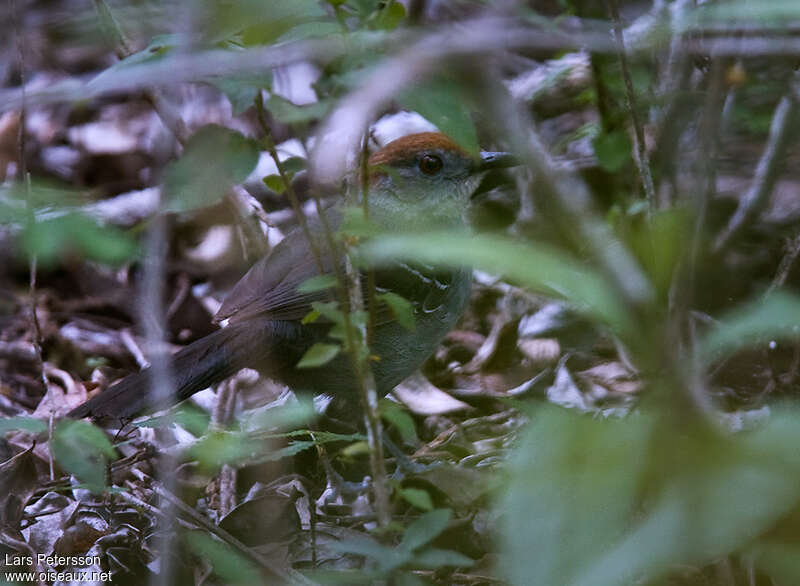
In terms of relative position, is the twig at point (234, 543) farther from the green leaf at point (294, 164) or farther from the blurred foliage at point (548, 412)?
the green leaf at point (294, 164)

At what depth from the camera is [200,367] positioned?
3.29m

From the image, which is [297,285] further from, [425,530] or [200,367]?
[425,530]

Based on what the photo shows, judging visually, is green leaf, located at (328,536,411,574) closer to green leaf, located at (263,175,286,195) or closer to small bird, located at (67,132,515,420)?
green leaf, located at (263,175,286,195)

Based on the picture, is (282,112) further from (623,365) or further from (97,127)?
(97,127)

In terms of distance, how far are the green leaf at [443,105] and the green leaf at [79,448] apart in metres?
1.01

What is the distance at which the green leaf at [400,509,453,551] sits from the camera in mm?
1745

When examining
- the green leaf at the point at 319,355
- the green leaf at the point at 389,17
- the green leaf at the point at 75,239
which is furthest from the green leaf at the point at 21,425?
the green leaf at the point at 389,17

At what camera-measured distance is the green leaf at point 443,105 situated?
1920 millimetres

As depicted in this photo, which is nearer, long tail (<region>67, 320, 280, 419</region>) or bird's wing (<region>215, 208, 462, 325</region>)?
long tail (<region>67, 320, 280, 419</region>)

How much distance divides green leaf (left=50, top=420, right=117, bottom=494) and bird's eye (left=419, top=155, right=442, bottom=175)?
6.65ft

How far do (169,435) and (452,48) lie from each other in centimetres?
180

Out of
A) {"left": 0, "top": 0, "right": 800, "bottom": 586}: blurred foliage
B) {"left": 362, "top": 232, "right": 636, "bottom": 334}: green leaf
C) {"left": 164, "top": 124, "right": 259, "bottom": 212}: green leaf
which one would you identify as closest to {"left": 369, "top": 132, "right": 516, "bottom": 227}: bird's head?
{"left": 0, "top": 0, "right": 800, "bottom": 586}: blurred foliage

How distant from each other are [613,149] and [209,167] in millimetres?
1875

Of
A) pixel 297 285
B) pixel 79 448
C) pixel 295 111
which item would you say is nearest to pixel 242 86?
pixel 295 111
